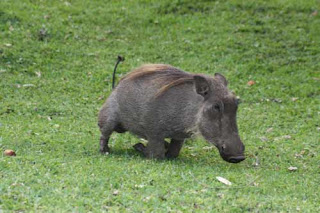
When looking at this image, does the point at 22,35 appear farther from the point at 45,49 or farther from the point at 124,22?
the point at 124,22

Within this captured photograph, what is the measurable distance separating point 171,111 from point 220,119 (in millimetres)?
561

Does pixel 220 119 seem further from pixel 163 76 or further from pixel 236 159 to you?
pixel 163 76

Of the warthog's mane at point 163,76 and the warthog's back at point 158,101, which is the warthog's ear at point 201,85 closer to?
the warthog's back at point 158,101

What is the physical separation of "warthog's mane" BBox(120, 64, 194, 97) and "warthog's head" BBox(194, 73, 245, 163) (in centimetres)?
26

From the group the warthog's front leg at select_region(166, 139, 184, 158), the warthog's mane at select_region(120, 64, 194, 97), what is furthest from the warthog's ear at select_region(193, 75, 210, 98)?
the warthog's front leg at select_region(166, 139, 184, 158)

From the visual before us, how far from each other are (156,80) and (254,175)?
1.54 meters

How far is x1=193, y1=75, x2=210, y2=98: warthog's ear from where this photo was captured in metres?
6.91

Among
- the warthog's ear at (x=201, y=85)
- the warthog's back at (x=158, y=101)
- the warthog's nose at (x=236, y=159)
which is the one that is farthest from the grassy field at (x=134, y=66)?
the warthog's ear at (x=201, y=85)

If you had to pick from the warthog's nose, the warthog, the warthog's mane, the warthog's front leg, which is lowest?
the warthog's front leg

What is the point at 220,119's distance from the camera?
685cm

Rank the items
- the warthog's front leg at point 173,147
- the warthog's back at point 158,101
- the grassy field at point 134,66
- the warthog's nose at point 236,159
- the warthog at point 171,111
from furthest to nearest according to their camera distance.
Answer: the warthog's front leg at point 173,147, the warthog's back at point 158,101, the warthog at point 171,111, the warthog's nose at point 236,159, the grassy field at point 134,66

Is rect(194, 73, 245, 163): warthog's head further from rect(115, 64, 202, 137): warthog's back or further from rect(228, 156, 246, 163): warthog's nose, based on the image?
rect(115, 64, 202, 137): warthog's back

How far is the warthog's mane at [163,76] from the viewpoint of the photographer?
7.14 metres

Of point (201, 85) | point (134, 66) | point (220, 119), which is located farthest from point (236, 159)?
point (134, 66)
